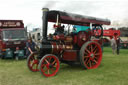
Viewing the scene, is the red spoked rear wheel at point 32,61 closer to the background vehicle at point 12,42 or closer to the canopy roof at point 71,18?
the canopy roof at point 71,18

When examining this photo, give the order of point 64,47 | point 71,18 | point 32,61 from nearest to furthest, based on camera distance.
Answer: point 71,18 < point 64,47 < point 32,61

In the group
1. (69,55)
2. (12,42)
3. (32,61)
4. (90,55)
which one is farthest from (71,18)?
(12,42)

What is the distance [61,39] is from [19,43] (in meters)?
4.47

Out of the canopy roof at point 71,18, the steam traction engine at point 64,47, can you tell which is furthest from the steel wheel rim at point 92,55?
the canopy roof at point 71,18

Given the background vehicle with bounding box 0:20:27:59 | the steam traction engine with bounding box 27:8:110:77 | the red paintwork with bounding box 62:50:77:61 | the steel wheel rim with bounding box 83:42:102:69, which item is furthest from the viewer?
the background vehicle with bounding box 0:20:27:59

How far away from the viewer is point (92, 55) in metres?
5.74

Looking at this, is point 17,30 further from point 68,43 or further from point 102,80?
point 102,80

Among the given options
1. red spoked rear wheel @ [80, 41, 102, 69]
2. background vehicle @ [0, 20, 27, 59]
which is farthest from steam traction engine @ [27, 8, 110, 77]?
background vehicle @ [0, 20, 27, 59]

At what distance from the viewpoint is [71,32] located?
5855 mm

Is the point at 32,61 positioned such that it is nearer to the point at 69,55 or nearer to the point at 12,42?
the point at 69,55

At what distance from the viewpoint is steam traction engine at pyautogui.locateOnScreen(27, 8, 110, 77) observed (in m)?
4.94

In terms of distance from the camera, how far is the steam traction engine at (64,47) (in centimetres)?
494

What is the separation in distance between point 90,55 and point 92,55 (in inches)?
3.4

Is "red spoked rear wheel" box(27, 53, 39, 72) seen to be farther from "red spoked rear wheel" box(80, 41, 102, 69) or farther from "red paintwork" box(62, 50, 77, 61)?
"red spoked rear wheel" box(80, 41, 102, 69)
